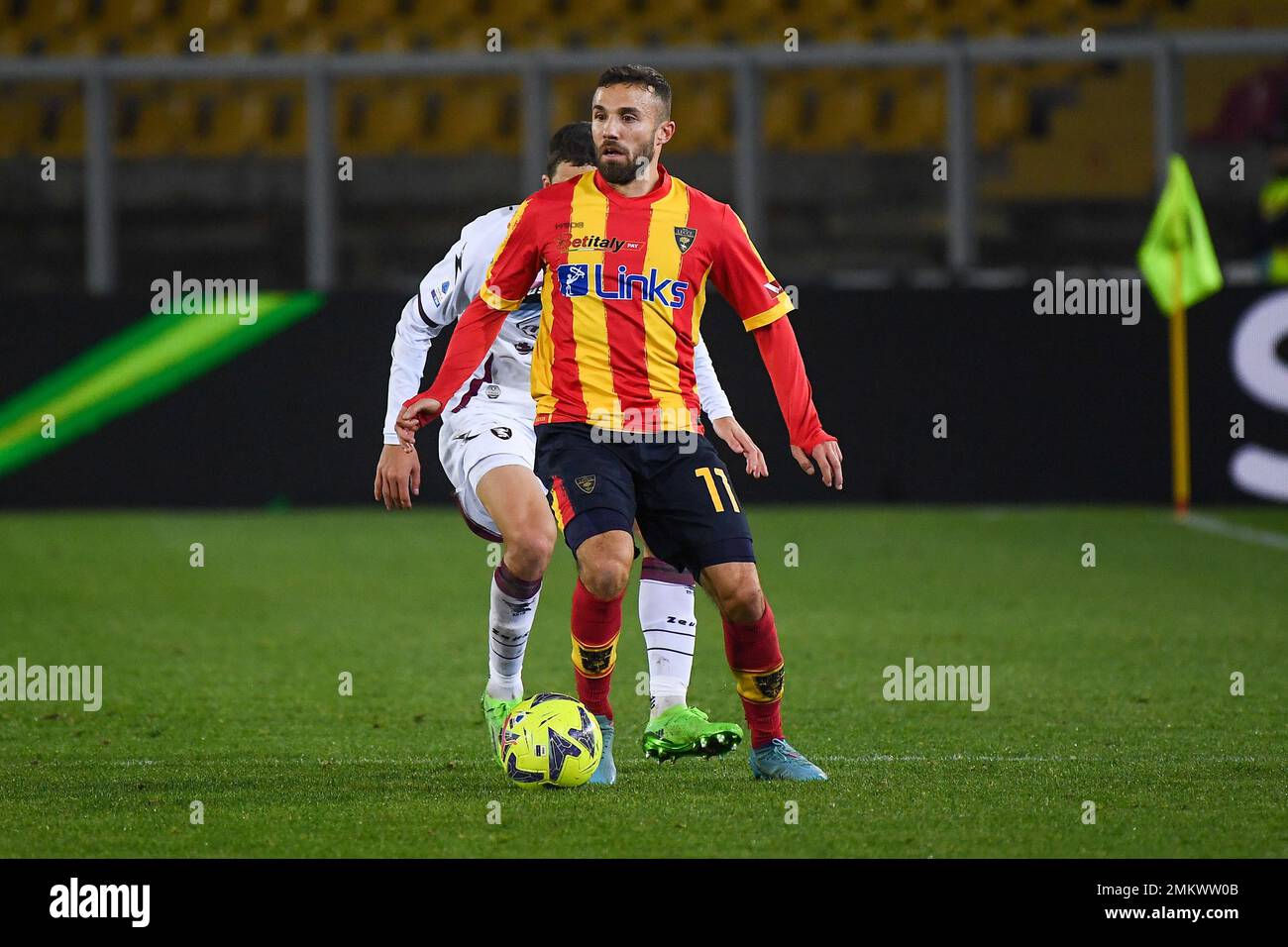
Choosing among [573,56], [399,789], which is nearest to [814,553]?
[573,56]

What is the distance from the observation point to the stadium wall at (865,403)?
1270cm

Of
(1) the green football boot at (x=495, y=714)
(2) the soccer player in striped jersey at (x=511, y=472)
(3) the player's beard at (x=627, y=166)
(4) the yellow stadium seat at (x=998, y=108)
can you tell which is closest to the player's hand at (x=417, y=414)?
(2) the soccer player in striped jersey at (x=511, y=472)

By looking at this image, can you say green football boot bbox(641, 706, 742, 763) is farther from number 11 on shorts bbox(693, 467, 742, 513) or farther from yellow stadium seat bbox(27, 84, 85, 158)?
yellow stadium seat bbox(27, 84, 85, 158)

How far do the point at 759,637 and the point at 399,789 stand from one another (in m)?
1.02

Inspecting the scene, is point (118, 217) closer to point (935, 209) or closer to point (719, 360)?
point (719, 360)

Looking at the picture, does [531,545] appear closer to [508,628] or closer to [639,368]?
[508,628]

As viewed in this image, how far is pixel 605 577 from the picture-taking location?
17.0ft

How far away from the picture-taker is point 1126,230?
14516mm

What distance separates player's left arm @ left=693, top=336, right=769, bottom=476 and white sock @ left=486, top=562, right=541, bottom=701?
0.70 m

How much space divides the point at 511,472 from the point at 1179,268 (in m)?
Answer: 7.71

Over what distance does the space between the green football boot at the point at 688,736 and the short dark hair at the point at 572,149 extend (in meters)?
1.60

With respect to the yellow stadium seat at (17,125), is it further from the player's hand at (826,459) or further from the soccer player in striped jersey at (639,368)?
the player's hand at (826,459)

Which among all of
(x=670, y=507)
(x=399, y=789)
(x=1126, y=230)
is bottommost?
(x=399, y=789)

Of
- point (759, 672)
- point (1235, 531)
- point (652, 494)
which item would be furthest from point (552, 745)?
point (1235, 531)
